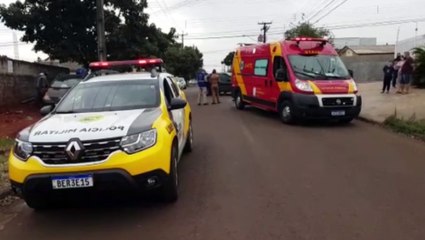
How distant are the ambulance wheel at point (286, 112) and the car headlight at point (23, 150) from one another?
9.11m

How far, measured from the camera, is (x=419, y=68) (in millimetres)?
22234

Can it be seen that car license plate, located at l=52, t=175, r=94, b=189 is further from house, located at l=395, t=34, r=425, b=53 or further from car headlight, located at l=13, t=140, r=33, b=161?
house, located at l=395, t=34, r=425, b=53

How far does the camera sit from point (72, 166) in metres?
5.28

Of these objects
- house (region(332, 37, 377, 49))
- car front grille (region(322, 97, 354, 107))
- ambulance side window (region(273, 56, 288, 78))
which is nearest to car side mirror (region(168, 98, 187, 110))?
car front grille (region(322, 97, 354, 107))

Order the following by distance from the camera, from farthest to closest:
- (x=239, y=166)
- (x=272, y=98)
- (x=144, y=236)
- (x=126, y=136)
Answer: (x=272, y=98), (x=239, y=166), (x=126, y=136), (x=144, y=236)

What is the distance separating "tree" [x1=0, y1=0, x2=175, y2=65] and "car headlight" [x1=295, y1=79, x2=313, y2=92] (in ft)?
40.7

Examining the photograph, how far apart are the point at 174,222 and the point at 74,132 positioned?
1.48m

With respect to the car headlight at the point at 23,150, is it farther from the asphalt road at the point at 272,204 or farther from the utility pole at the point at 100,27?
the utility pole at the point at 100,27

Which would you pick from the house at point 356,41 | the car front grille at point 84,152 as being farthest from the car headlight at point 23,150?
the house at point 356,41

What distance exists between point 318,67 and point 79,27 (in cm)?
1352

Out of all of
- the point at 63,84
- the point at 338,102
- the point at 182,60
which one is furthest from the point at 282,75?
the point at 182,60

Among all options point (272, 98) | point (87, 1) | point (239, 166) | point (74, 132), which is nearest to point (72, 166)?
point (74, 132)

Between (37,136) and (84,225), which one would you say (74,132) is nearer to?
(37,136)

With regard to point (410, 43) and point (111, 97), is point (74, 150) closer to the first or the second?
point (111, 97)
